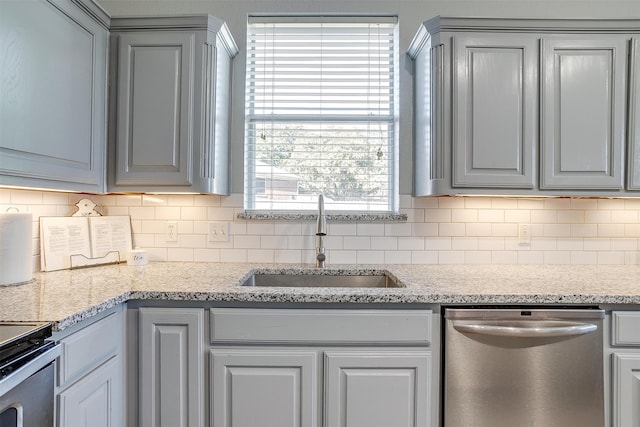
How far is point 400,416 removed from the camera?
1.37 metres

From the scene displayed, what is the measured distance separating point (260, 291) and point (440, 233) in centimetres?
117

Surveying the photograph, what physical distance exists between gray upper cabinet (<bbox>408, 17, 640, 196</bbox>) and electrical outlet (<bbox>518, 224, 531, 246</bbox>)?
366 mm

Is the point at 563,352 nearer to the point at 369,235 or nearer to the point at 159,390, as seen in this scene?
the point at 369,235

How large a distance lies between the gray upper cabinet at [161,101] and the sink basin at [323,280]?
0.59 meters

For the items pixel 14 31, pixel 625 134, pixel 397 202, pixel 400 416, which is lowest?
pixel 400 416

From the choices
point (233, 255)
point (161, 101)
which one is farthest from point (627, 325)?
point (161, 101)

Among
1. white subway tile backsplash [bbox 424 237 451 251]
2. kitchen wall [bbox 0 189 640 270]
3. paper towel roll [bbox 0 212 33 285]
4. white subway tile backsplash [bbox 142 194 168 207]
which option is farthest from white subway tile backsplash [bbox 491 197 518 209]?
paper towel roll [bbox 0 212 33 285]

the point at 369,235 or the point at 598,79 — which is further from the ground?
the point at 598,79

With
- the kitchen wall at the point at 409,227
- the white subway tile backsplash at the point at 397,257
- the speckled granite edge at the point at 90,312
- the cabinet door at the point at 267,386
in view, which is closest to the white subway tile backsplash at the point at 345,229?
the kitchen wall at the point at 409,227

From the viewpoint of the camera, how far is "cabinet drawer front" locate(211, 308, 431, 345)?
1.36 meters

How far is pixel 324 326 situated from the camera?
1370 millimetres

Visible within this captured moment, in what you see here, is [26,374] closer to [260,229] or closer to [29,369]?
[29,369]

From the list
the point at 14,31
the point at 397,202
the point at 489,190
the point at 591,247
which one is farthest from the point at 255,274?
the point at 591,247

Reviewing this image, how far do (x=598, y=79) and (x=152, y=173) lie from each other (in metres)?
2.22
